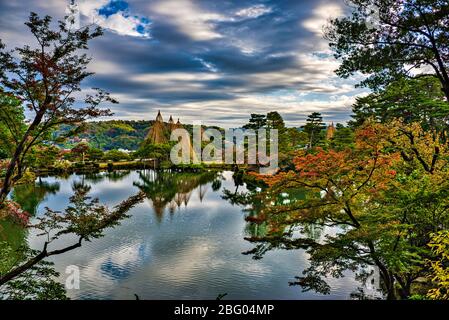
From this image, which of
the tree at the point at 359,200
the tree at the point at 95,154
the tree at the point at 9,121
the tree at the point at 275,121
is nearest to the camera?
the tree at the point at 9,121

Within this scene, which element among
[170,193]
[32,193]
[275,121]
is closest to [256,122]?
[275,121]

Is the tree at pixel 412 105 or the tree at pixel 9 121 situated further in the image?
the tree at pixel 412 105

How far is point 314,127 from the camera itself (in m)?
37.1

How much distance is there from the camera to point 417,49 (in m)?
7.31

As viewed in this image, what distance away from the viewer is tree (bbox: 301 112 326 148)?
36.6 metres

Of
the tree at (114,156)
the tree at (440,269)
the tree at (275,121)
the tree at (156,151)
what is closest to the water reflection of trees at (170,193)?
the tree at (275,121)

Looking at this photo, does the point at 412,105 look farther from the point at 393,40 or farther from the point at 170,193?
the point at 170,193

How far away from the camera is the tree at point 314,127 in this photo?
36.6 metres

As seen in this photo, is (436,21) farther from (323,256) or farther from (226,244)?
(226,244)

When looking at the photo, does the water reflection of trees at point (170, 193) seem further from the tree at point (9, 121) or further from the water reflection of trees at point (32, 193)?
the tree at point (9, 121)

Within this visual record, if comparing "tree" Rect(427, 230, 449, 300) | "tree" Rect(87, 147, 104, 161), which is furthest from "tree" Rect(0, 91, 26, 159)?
"tree" Rect(87, 147, 104, 161)

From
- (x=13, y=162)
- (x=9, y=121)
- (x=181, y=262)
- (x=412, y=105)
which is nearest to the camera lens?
(x=13, y=162)

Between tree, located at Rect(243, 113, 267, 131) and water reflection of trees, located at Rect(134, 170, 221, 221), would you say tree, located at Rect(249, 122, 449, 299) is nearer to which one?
water reflection of trees, located at Rect(134, 170, 221, 221)
